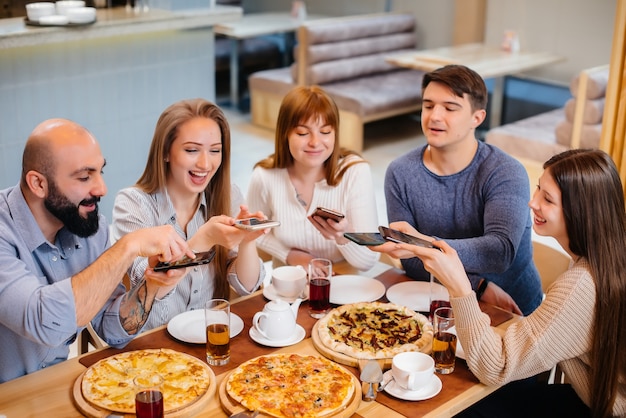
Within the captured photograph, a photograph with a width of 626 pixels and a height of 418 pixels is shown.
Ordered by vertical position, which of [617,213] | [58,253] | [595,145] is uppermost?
[617,213]

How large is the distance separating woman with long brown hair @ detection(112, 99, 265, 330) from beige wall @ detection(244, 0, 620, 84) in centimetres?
492

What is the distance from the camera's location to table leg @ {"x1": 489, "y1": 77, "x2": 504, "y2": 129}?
6.68 meters

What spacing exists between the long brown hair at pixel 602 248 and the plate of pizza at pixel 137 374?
100 centimetres

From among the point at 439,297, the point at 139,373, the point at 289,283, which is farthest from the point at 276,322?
the point at 439,297

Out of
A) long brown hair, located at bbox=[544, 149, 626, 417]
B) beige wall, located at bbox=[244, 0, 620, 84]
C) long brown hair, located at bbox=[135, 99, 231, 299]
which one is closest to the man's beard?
long brown hair, located at bbox=[135, 99, 231, 299]

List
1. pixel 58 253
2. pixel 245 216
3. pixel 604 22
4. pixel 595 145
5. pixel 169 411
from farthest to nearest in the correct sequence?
pixel 604 22 < pixel 595 145 < pixel 245 216 < pixel 58 253 < pixel 169 411

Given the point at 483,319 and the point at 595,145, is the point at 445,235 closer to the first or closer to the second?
the point at 483,319

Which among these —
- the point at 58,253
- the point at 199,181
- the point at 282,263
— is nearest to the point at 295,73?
the point at 282,263

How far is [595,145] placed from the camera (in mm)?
5301

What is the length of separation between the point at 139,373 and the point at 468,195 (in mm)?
1346

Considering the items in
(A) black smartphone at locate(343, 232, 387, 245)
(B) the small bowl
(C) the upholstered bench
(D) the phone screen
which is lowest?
(C) the upholstered bench

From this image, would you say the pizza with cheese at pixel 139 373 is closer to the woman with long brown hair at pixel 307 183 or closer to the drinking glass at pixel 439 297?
the drinking glass at pixel 439 297

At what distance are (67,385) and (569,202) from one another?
1361 mm

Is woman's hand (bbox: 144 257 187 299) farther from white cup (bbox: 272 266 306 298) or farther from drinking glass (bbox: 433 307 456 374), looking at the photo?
drinking glass (bbox: 433 307 456 374)
